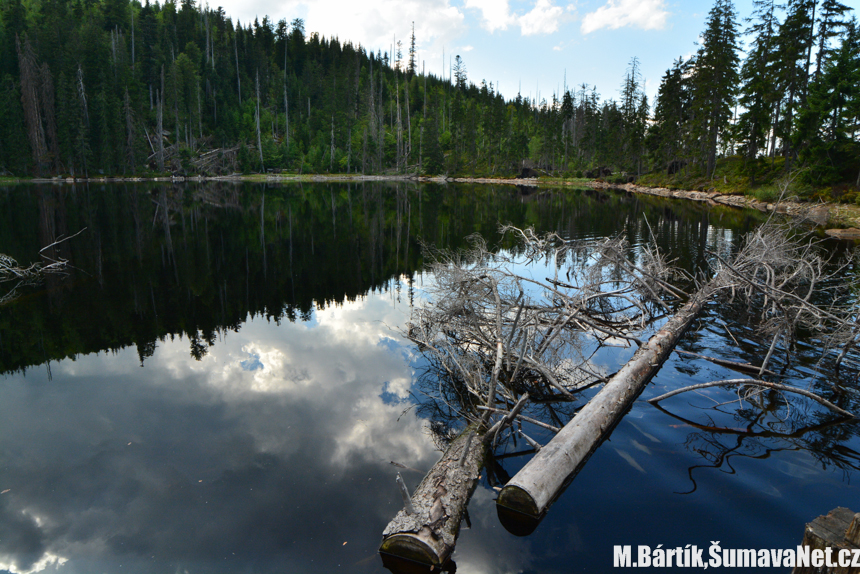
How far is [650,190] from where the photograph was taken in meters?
57.0

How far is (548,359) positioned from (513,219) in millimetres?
22754

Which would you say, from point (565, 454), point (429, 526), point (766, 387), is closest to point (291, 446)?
point (429, 526)

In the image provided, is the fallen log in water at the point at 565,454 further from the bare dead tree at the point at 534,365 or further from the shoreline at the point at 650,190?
the shoreline at the point at 650,190

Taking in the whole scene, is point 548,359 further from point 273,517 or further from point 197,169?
point 197,169

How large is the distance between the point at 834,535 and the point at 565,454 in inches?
95.0

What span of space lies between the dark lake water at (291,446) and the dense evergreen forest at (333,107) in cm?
3322

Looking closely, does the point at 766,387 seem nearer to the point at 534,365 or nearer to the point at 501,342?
the point at 534,365

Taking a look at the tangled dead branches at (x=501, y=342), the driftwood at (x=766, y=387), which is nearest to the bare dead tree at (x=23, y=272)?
the tangled dead branches at (x=501, y=342)

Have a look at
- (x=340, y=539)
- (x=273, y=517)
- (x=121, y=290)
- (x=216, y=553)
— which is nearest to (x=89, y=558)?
(x=216, y=553)

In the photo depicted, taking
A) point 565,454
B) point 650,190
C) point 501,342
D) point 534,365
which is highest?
point 650,190

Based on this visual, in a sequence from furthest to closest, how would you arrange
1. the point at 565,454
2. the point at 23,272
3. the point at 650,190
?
the point at 650,190, the point at 23,272, the point at 565,454

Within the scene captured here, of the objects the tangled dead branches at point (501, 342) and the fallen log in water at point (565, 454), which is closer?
the fallen log in water at point (565, 454)

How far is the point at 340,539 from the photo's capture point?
4.95 metres

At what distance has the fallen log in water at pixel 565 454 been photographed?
4.80 metres
